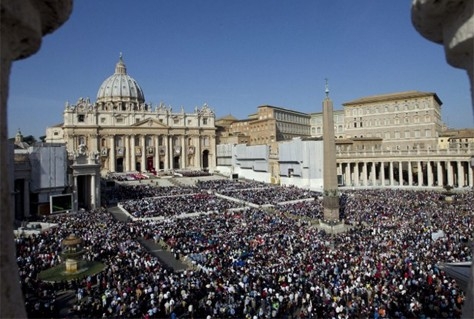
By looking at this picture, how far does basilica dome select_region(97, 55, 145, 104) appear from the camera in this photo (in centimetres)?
10500

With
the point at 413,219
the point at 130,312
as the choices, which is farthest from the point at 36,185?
the point at 413,219

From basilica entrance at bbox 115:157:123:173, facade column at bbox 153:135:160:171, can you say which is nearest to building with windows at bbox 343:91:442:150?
facade column at bbox 153:135:160:171

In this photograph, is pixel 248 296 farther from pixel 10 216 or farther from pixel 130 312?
pixel 10 216

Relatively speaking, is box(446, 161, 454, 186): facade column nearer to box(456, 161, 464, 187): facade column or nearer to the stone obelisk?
box(456, 161, 464, 187): facade column

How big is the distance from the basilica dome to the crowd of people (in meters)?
83.3

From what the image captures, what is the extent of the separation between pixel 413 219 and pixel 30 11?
26.8 m

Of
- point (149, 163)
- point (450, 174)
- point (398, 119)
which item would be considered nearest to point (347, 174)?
point (450, 174)

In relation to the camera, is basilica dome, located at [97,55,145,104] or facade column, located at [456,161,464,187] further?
basilica dome, located at [97,55,145,104]

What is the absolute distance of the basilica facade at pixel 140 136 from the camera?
7312 cm

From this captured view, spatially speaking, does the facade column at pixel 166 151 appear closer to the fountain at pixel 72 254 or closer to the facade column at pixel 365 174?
the facade column at pixel 365 174

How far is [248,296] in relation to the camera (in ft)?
40.5

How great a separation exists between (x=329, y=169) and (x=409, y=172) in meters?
27.5

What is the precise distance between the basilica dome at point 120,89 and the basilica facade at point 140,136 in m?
21.6

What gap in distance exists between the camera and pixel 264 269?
15484 millimetres
